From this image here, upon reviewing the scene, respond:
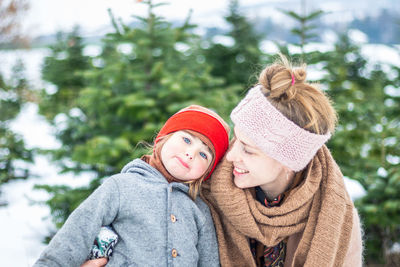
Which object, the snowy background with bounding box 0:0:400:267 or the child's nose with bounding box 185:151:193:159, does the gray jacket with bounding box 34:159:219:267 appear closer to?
the child's nose with bounding box 185:151:193:159

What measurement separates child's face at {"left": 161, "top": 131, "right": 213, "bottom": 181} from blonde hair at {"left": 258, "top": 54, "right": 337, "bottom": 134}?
45cm

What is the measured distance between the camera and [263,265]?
2.18m

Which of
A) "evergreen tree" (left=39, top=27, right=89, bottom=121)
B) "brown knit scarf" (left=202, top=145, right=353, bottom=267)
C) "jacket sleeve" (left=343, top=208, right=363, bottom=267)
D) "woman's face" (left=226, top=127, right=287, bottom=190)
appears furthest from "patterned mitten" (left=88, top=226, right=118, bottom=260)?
"evergreen tree" (left=39, top=27, right=89, bottom=121)

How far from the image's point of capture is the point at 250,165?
188 centimetres

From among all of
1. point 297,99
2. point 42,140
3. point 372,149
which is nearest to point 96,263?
point 297,99

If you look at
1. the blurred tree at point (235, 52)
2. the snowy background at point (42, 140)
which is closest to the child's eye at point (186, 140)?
the snowy background at point (42, 140)

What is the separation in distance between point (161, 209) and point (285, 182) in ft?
2.23

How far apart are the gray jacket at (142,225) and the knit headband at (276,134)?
472 millimetres

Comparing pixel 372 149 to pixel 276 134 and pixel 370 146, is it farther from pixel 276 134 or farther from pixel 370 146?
pixel 276 134

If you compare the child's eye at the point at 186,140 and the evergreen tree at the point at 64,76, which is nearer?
the child's eye at the point at 186,140

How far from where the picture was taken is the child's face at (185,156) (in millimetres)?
1950

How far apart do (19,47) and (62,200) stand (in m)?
8.45

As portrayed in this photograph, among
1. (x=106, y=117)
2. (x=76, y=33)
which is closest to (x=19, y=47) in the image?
(x=76, y=33)

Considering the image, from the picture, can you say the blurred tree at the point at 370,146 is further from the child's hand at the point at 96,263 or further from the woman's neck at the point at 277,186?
the child's hand at the point at 96,263
